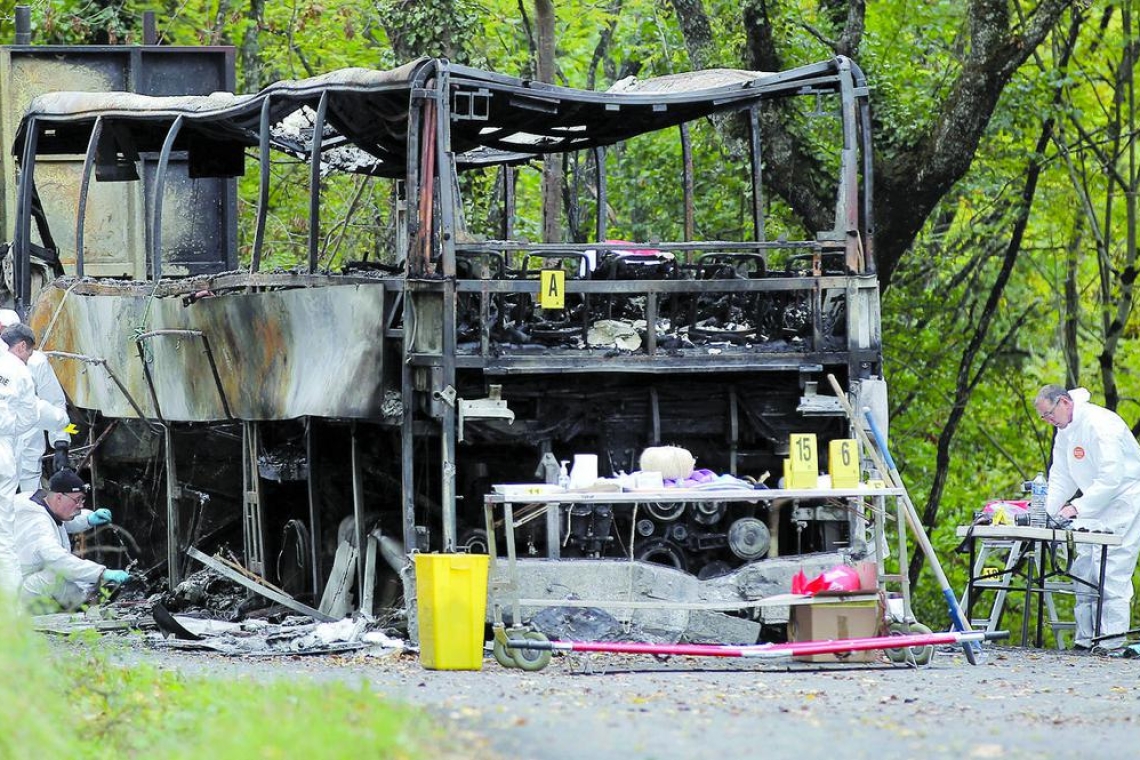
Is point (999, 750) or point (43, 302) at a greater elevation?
point (43, 302)

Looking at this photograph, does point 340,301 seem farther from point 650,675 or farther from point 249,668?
point 650,675

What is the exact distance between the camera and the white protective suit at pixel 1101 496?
13570 millimetres

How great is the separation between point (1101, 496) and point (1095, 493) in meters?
0.06

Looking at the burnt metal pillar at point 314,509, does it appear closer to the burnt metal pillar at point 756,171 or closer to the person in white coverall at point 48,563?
the person in white coverall at point 48,563

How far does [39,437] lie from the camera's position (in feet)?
48.3

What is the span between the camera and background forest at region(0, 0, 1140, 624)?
19.5 meters

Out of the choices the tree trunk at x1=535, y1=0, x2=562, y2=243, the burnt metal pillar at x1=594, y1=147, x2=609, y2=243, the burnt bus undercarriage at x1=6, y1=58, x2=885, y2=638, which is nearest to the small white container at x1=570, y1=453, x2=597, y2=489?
the burnt bus undercarriage at x1=6, y1=58, x2=885, y2=638

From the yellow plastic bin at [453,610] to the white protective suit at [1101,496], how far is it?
497 cm

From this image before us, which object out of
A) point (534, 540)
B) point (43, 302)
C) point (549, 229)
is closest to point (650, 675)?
point (534, 540)

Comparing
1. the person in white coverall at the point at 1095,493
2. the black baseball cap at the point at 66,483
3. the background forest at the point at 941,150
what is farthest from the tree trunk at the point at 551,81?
the person in white coverall at the point at 1095,493

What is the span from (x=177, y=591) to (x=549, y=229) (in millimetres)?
6595

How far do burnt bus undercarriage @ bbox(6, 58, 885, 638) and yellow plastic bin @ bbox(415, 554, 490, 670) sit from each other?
1058 millimetres

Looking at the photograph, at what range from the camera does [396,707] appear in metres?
7.94

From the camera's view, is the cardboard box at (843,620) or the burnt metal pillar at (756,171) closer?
the cardboard box at (843,620)
